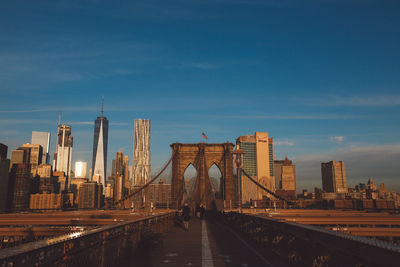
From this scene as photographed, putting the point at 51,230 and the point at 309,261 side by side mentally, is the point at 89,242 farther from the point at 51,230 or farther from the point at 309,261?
the point at 51,230

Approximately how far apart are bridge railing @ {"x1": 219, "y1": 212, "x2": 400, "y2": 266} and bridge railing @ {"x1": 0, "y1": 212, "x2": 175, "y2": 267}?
4.01m

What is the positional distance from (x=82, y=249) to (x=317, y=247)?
4.30 m

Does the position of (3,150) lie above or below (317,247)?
above

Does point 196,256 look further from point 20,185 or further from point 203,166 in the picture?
point 20,185

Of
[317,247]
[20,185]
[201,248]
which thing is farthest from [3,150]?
[317,247]

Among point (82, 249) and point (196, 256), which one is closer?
point (82, 249)

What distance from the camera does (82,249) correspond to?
5328 millimetres

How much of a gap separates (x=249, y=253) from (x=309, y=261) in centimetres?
330

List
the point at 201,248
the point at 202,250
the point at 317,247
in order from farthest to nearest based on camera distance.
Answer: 1. the point at 201,248
2. the point at 202,250
3. the point at 317,247

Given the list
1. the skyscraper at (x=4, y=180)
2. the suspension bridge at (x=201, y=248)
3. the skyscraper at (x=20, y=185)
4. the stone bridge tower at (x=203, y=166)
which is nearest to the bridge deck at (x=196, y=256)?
the suspension bridge at (x=201, y=248)

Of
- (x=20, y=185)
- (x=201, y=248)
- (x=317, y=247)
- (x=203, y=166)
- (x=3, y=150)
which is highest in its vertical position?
(x=3, y=150)

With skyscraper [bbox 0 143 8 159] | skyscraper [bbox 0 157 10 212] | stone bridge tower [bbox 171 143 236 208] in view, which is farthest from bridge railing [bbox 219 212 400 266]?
skyscraper [bbox 0 143 8 159]

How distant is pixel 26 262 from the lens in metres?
3.64

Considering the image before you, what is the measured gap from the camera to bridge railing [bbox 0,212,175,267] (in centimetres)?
363
